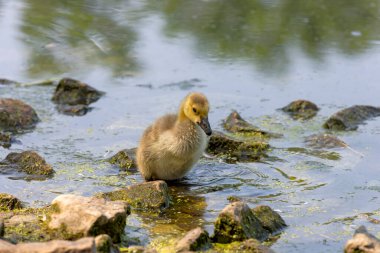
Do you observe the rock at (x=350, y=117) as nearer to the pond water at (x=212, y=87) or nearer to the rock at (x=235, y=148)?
the pond water at (x=212, y=87)

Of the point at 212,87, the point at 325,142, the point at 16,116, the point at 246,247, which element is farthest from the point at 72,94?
the point at 246,247

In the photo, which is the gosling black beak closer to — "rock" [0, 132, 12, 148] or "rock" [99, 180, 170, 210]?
"rock" [99, 180, 170, 210]

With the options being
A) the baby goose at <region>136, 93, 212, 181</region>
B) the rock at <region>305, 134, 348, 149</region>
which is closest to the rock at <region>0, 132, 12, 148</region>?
the baby goose at <region>136, 93, 212, 181</region>

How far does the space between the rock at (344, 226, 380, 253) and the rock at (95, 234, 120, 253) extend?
137 centimetres

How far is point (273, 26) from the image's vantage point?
11555 mm

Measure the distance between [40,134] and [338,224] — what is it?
3.34m

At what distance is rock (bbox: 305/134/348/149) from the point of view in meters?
7.62

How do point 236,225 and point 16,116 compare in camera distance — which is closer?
point 236,225

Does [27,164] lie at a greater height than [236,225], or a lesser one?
lesser

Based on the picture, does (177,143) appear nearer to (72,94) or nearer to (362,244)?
(362,244)

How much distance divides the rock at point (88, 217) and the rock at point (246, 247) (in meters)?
0.63

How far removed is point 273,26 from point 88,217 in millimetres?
6780

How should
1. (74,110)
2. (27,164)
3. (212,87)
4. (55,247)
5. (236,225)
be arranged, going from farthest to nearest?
(212,87), (74,110), (27,164), (236,225), (55,247)

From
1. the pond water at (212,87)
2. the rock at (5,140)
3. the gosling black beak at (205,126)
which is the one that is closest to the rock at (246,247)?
the pond water at (212,87)
